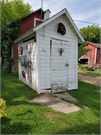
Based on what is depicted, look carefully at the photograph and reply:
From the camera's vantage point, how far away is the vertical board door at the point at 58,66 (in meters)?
5.76

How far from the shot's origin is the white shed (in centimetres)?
535

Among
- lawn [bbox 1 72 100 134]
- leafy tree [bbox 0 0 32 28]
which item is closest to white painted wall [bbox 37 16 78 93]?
lawn [bbox 1 72 100 134]

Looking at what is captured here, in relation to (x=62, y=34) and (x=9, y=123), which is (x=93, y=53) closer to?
(x=62, y=34)

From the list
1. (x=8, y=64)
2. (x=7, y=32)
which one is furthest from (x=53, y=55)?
(x=7, y=32)

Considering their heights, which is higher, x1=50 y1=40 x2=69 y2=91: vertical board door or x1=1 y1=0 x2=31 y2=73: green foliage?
x1=1 y1=0 x2=31 y2=73: green foliage

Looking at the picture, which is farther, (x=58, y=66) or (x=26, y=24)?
(x=26, y=24)

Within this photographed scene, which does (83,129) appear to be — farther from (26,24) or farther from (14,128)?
(26,24)

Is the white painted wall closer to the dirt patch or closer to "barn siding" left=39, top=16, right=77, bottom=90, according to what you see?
"barn siding" left=39, top=16, right=77, bottom=90

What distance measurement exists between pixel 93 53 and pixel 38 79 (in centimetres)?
2196

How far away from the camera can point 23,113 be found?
3.22m

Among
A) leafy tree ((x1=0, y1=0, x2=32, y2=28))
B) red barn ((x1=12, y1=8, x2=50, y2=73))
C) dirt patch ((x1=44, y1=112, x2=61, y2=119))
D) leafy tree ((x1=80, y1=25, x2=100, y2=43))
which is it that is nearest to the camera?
dirt patch ((x1=44, y1=112, x2=61, y2=119))

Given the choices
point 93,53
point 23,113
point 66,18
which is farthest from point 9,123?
point 93,53

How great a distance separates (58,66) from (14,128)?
13.3 ft

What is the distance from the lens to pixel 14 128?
2.57 meters
